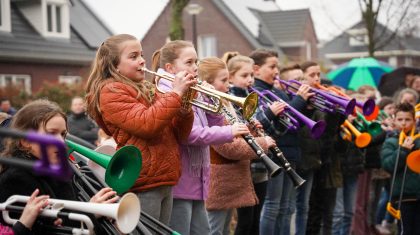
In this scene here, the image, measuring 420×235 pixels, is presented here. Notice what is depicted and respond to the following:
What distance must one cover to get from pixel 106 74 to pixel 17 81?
58.4 feet

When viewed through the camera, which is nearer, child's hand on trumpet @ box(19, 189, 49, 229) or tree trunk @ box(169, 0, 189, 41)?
child's hand on trumpet @ box(19, 189, 49, 229)

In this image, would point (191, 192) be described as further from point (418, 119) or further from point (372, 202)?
point (372, 202)

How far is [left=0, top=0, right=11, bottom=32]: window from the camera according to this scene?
17.7 m

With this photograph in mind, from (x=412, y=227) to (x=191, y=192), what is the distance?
9.90 ft

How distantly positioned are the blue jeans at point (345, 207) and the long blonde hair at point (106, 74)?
12.2ft

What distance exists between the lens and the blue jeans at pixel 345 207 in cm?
718

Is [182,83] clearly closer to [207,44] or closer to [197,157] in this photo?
[197,157]

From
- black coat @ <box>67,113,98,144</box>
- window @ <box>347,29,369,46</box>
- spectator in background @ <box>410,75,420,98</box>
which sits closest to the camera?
spectator in background @ <box>410,75,420,98</box>

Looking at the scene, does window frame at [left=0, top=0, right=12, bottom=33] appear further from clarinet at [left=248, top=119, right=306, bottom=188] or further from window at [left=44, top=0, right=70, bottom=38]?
clarinet at [left=248, top=119, right=306, bottom=188]

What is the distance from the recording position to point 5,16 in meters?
18.1

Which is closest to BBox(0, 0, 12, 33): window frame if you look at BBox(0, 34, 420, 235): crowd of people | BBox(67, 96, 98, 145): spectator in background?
BBox(67, 96, 98, 145): spectator in background

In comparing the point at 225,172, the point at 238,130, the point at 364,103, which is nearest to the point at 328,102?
the point at 364,103

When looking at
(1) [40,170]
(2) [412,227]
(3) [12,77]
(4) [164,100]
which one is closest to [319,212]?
(2) [412,227]

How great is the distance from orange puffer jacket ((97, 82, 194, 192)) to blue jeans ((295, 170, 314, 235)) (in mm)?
2656
